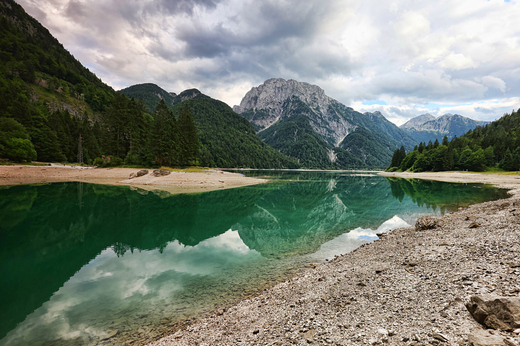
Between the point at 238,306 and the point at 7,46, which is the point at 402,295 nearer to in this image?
the point at 238,306

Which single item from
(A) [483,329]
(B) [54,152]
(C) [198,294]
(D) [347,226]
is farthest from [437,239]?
(B) [54,152]

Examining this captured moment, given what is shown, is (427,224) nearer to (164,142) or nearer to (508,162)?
(164,142)

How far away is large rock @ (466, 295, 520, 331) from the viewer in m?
4.54

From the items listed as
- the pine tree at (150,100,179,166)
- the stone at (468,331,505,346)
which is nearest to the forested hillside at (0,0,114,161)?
the pine tree at (150,100,179,166)

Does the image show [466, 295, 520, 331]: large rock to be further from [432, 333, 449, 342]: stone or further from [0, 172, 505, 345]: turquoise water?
[0, 172, 505, 345]: turquoise water

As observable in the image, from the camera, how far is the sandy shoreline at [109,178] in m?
51.8

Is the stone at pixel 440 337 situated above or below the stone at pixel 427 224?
above

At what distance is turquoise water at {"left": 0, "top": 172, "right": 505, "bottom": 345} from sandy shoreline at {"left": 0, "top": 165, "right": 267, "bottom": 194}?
2305cm

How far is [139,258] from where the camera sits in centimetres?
1552

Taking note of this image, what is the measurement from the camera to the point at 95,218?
24.7 metres

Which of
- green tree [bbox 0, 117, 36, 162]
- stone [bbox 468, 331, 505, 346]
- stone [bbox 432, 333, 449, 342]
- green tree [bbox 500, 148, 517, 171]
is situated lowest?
stone [bbox 432, 333, 449, 342]

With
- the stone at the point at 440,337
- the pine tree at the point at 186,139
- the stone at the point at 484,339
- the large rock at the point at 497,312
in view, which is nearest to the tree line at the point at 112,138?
the pine tree at the point at 186,139

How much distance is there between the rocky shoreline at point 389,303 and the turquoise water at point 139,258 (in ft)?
8.17

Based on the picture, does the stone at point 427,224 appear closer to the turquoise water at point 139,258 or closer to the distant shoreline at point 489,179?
the turquoise water at point 139,258
